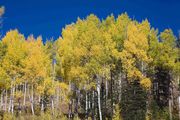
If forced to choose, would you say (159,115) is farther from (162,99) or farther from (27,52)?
(27,52)

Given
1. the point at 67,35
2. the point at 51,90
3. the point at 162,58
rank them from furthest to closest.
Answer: the point at 67,35 < the point at 51,90 < the point at 162,58

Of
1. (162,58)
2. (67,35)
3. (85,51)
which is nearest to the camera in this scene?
(85,51)

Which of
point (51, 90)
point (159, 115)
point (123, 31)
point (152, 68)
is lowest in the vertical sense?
point (159, 115)

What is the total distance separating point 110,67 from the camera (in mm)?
32281

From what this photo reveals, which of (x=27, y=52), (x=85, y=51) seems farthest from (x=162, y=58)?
(x=27, y=52)

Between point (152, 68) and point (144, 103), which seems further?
point (152, 68)

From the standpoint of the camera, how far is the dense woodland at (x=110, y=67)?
3092 centimetres

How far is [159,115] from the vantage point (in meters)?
32.2

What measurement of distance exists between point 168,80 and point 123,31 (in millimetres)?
7958

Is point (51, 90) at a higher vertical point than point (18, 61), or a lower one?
lower

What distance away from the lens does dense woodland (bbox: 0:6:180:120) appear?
30922 mm

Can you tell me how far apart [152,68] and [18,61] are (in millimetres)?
15002

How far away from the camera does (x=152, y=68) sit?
1455 inches

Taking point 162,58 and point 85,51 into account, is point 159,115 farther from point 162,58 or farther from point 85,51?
point 85,51
